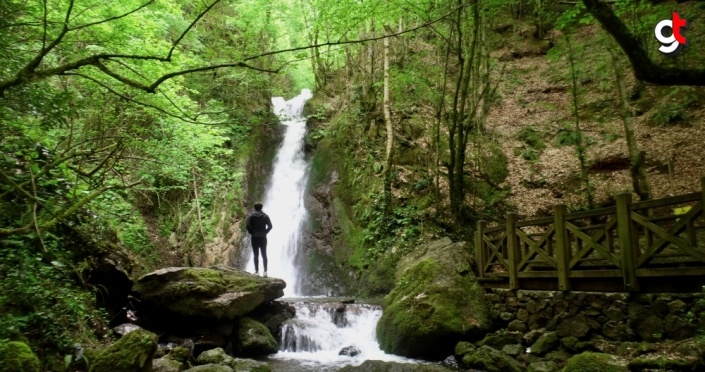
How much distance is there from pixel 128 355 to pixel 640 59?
23.8 feet

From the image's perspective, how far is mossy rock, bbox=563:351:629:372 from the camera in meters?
4.94

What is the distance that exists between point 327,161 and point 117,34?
10.4 metres

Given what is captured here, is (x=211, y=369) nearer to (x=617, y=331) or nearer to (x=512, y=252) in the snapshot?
(x=512, y=252)

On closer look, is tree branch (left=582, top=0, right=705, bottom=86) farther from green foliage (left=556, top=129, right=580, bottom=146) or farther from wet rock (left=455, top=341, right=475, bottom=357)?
green foliage (left=556, top=129, right=580, bottom=146)

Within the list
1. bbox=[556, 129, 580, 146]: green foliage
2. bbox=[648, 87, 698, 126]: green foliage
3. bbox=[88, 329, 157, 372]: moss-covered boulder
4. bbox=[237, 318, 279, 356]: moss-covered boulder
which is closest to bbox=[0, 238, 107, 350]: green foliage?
bbox=[88, 329, 157, 372]: moss-covered boulder

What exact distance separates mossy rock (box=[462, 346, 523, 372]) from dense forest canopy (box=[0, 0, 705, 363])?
4321mm

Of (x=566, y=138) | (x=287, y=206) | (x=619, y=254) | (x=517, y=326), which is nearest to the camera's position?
(x=619, y=254)

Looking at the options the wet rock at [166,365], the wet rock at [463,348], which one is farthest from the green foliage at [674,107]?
the wet rock at [166,365]

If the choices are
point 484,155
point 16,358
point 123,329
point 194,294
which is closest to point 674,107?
point 484,155

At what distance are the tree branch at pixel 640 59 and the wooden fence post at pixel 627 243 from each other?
1.84 m

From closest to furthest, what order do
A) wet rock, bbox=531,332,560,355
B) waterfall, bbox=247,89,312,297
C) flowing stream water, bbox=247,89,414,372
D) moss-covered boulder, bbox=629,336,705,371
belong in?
moss-covered boulder, bbox=629,336,705,371
wet rock, bbox=531,332,560,355
flowing stream water, bbox=247,89,414,372
waterfall, bbox=247,89,312,297

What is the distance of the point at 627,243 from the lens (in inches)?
239

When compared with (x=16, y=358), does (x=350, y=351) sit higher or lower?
lower

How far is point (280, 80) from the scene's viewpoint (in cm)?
2478
